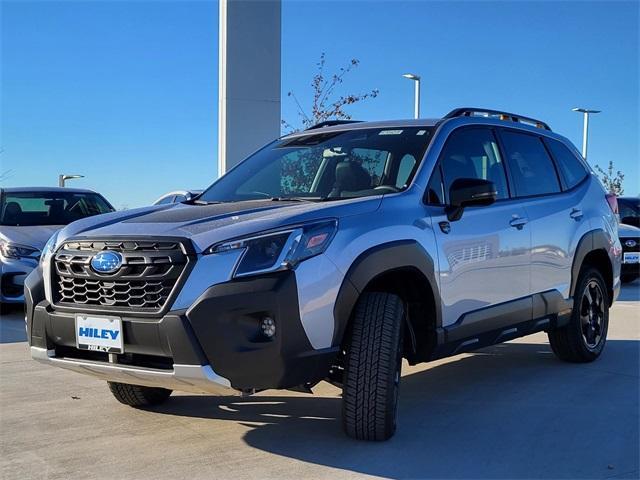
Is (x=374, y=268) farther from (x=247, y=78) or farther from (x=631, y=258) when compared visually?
(x=631, y=258)

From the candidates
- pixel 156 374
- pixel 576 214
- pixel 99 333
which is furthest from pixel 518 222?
pixel 99 333

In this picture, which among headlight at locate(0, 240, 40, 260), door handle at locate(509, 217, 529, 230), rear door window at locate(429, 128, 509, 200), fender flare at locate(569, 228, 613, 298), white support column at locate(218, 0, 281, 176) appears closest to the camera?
rear door window at locate(429, 128, 509, 200)

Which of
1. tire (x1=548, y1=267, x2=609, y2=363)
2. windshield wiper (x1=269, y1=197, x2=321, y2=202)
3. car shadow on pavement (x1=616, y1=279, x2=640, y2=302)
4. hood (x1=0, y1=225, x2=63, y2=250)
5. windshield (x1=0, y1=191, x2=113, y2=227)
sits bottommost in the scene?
car shadow on pavement (x1=616, y1=279, x2=640, y2=302)

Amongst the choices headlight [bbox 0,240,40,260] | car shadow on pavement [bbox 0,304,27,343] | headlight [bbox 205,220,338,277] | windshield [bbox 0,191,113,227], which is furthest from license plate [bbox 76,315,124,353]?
windshield [bbox 0,191,113,227]

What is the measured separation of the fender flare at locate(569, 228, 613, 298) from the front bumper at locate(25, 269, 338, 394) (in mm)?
2849

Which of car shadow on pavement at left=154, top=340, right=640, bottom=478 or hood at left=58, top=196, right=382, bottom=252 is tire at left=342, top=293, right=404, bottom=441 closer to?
car shadow on pavement at left=154, top=340, right=640, bottom=478

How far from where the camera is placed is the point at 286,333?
3.31 m

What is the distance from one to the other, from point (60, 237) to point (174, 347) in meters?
1.06

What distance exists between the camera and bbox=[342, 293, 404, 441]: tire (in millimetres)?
3629

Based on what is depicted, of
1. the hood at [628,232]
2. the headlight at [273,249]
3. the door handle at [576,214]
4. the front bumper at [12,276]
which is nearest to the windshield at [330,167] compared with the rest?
the headlight at [273,249]

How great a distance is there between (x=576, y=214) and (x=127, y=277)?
3678 millimetres

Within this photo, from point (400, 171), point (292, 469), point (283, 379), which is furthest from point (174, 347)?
point (400, 171)

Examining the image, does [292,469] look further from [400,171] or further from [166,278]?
[400,171]

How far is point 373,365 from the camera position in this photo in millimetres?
3627
